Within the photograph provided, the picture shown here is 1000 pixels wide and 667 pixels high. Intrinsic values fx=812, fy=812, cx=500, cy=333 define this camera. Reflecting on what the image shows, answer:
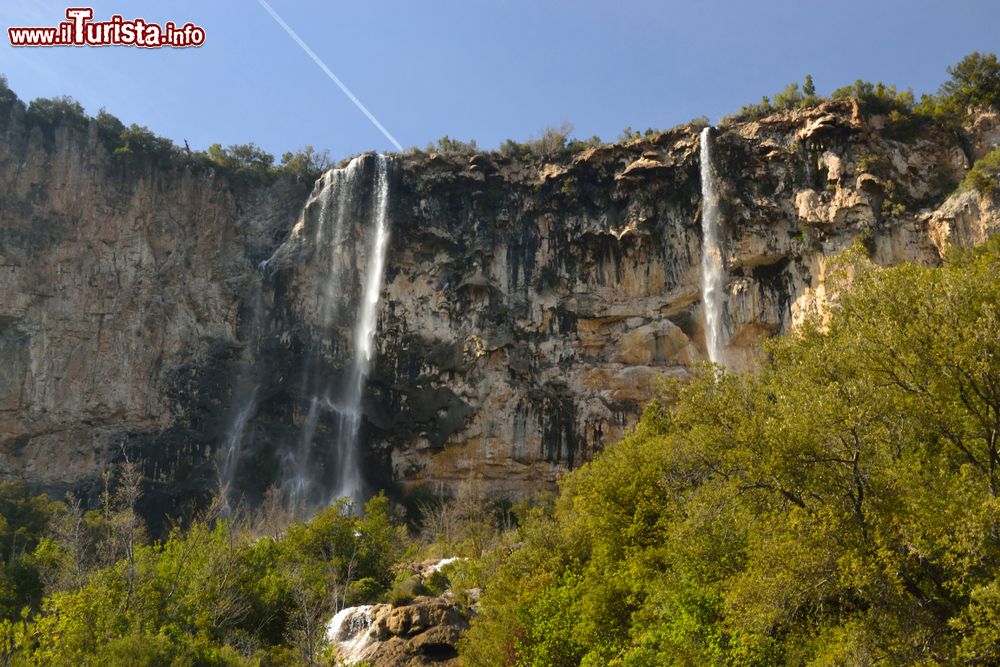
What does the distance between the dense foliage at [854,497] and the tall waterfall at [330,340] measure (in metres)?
28.5

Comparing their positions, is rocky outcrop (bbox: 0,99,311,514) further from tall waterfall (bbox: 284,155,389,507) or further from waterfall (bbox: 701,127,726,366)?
waterfall (bbox: 701,127,726,366)

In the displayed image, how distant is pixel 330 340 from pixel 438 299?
6.28m

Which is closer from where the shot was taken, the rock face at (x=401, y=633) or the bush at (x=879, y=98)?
the rock face at (x=401, y=633)

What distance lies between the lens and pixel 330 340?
145 ft

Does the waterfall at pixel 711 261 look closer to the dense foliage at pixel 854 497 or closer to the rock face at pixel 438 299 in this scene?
the rock face at pixel 438 299

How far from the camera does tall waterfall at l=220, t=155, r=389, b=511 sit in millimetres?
42062

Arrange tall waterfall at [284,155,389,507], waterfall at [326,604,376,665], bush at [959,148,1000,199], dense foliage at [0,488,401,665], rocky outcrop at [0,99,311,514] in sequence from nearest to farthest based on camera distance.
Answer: dense foliage at [0,488,401,665]
waterfall at [326,604,376,665]
bush at [959,148,1000,199]
rocky outcrop at [0,99,311,514]
tall waterfall at [284,155,389,507]

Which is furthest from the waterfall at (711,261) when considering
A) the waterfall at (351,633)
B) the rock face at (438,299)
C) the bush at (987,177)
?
the waterfall at (351,633)

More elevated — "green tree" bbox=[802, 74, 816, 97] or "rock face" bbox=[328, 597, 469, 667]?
"green tree" bbox=[802, 74, 816, 97]

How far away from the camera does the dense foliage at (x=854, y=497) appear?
1045 centimetres

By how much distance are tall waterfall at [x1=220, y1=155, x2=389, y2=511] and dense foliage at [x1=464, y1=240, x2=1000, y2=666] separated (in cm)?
2853

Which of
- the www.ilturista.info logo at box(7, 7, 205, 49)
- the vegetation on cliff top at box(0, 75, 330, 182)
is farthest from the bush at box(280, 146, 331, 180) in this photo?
the www.ilturista.info logo at box(7, 7, 205, 49)

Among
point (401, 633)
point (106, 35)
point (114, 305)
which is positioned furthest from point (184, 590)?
point (114, 305)

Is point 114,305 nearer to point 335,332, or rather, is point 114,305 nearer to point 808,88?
point 335,332
